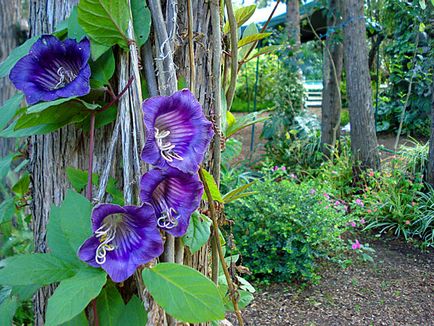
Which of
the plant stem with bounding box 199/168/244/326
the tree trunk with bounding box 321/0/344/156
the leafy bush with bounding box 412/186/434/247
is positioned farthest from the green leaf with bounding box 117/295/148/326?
the tree trunk with bounding box 321/0/344/156

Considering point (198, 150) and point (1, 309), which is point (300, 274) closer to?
point (1, 309)

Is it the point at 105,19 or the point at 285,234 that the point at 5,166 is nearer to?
the point at 105,19

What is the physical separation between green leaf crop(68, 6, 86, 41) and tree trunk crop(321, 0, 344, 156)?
535 centimetres

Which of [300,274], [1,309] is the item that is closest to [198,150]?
[1,309]

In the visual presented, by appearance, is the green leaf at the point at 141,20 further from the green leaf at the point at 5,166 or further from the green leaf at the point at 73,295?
the green leaf at the point at 5,166

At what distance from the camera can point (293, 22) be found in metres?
7.27

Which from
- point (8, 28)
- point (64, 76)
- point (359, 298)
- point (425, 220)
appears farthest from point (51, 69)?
point (425, 220)

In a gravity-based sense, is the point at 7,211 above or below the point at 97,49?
below

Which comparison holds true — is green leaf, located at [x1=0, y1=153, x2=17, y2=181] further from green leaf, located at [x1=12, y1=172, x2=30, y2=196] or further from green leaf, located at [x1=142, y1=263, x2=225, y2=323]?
green leaf, located at [x1=142, y1=263, x2=225, y2=323]

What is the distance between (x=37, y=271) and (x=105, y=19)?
1.38 feet

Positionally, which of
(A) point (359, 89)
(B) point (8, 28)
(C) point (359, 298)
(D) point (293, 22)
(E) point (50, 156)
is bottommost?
(C) point (359, 298)

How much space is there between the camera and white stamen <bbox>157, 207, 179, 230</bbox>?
2.49ft

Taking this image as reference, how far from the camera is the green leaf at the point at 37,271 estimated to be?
75 centimetres

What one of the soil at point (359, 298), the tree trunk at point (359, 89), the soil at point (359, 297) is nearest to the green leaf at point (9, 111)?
the soil at point (359, 297)
